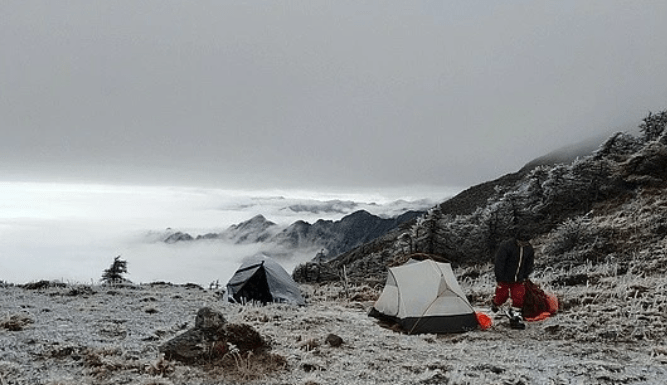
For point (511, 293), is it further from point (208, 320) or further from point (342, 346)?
point (208, 320)

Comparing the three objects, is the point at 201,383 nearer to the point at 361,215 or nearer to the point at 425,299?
the point at 425,299

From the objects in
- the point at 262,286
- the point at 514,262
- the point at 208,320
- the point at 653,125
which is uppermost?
the point at 653,125

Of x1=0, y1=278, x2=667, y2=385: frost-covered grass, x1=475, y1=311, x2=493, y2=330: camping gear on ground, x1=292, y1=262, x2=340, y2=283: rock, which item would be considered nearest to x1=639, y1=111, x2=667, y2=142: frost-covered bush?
x1=292, y1=262, x2=340, y2=283: rock

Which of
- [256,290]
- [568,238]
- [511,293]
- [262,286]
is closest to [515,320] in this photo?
[511,293]

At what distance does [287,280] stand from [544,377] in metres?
10.8

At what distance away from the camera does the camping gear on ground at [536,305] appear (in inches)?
517

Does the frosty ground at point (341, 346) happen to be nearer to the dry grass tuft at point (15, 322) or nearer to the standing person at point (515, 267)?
the dry grass tuft at point (15, 322)

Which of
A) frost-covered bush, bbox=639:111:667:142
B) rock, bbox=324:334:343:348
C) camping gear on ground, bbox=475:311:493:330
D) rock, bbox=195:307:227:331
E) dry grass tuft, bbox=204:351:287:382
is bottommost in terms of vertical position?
camping gear on ground, bbox=475:311:493:330

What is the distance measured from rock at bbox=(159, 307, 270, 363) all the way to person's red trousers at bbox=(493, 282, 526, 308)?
285 inches

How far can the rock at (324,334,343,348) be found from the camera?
9977 mm

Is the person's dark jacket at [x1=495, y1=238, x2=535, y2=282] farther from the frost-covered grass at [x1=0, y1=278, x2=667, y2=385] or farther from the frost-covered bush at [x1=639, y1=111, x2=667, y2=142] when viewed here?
the frost-covered bush at [x1=639, y1=111, x2=667, y2=142]

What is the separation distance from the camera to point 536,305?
13.2 metres

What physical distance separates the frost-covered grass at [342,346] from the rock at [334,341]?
9cm

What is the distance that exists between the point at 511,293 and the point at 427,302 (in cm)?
255
